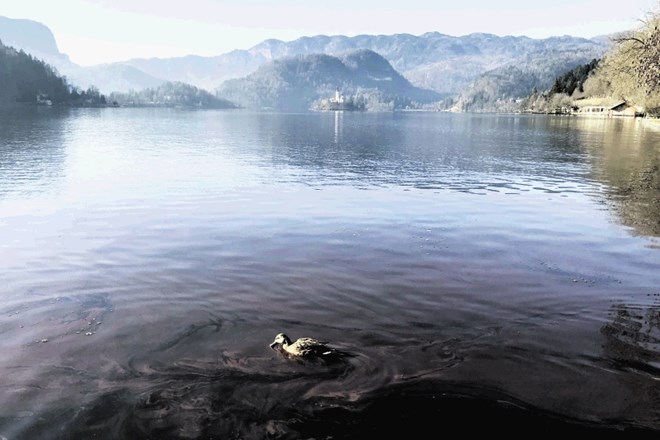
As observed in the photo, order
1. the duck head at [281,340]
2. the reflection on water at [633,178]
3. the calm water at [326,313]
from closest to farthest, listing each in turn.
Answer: the calm water at [326,313] < the duck head at [281,340] < the reflection on water at [633,178]

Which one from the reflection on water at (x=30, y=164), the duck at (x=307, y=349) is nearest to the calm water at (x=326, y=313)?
the duck at (x=307, y=349)

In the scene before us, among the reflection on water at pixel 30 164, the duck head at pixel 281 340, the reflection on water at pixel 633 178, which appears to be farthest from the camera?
the reflection on water at pixel 30 164

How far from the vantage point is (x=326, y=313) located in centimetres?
1480

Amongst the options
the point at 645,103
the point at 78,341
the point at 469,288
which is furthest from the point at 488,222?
the point at 645,103

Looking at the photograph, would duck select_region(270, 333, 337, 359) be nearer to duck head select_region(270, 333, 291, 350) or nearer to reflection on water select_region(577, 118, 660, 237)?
duck head select_region(270, 333, 291, 350)

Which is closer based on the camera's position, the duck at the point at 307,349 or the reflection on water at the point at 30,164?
the duck at the point at 307,349

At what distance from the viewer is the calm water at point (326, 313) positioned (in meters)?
10.2

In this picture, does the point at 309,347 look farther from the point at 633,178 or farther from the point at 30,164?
the point at 30,164

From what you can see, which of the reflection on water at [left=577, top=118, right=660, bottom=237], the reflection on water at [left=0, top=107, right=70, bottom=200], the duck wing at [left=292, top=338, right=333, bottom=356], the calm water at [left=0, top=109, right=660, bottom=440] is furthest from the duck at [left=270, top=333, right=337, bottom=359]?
the reflection on water at [left=0, top=107, right=70, bottom=200]

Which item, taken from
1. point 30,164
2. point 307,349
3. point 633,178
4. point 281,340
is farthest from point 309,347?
point 30,164

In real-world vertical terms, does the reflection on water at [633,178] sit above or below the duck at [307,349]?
above

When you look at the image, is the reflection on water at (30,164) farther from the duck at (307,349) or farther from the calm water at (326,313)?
the duck at (307,349)

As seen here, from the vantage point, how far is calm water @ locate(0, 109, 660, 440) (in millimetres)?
10164

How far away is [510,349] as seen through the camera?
41.0 feet
